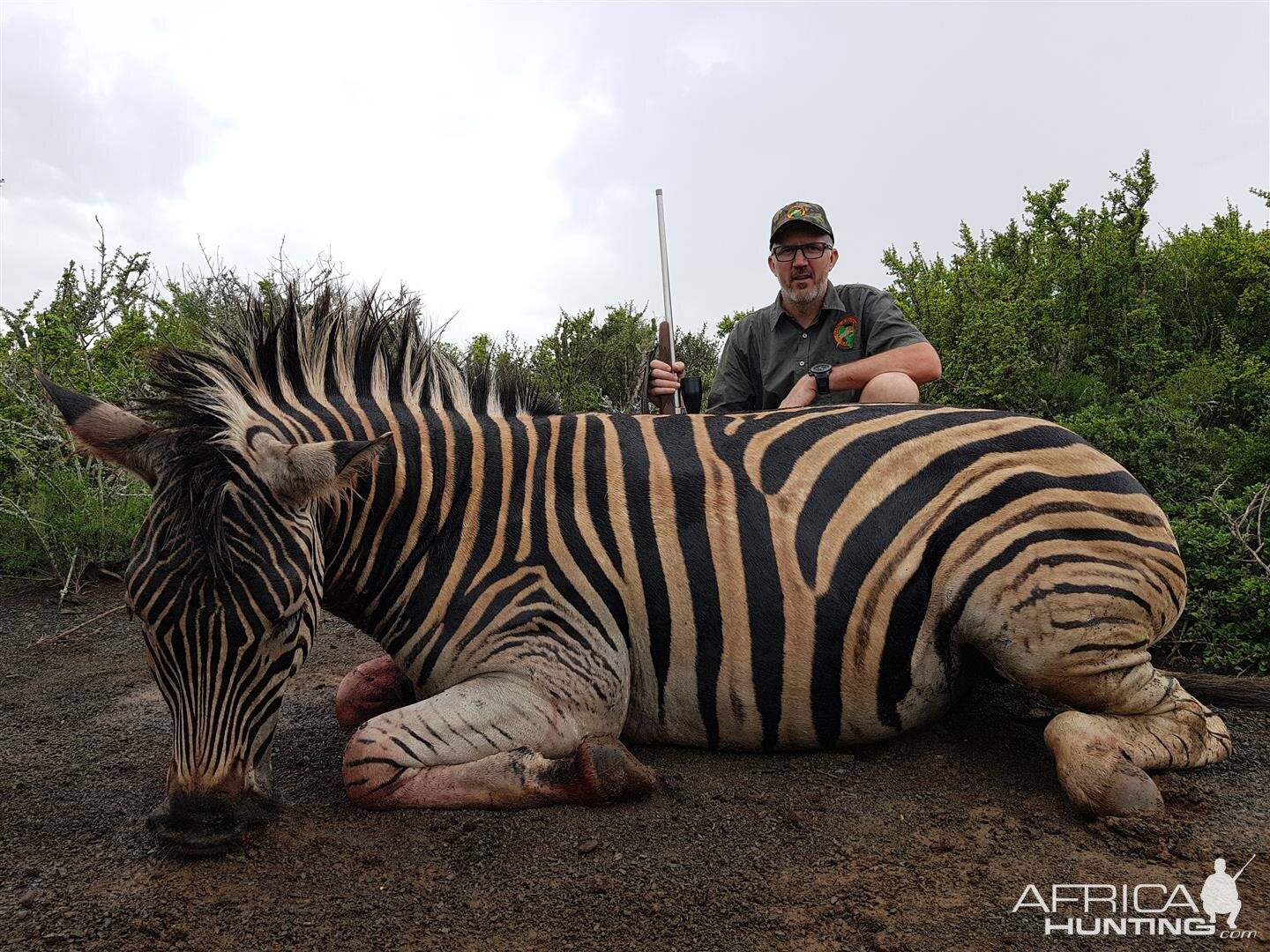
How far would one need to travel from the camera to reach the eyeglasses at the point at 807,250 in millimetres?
6203

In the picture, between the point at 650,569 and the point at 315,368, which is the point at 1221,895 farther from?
the point at 315,368

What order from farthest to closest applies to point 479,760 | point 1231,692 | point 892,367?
1. point 892,367
2. point 1231,692
3. point 479,760

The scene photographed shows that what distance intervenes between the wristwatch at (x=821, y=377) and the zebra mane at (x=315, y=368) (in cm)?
247

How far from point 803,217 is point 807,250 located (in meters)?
0.24

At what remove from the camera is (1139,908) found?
2377 mm

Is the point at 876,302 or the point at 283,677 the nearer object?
the point at 283,677

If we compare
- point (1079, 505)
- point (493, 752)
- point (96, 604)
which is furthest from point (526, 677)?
point (96, 604)

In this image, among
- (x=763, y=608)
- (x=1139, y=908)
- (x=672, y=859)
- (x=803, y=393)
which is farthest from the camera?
(x=803, y=393)

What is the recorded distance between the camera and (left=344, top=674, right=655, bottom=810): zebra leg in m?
2.96

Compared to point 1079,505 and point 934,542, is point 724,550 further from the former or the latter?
point 1079,505

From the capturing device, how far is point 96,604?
22.7ft

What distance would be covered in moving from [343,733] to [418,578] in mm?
1209

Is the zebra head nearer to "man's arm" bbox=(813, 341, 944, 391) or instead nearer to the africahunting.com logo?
the africahunting.com logo

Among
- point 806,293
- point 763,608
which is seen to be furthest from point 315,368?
point 806,293
